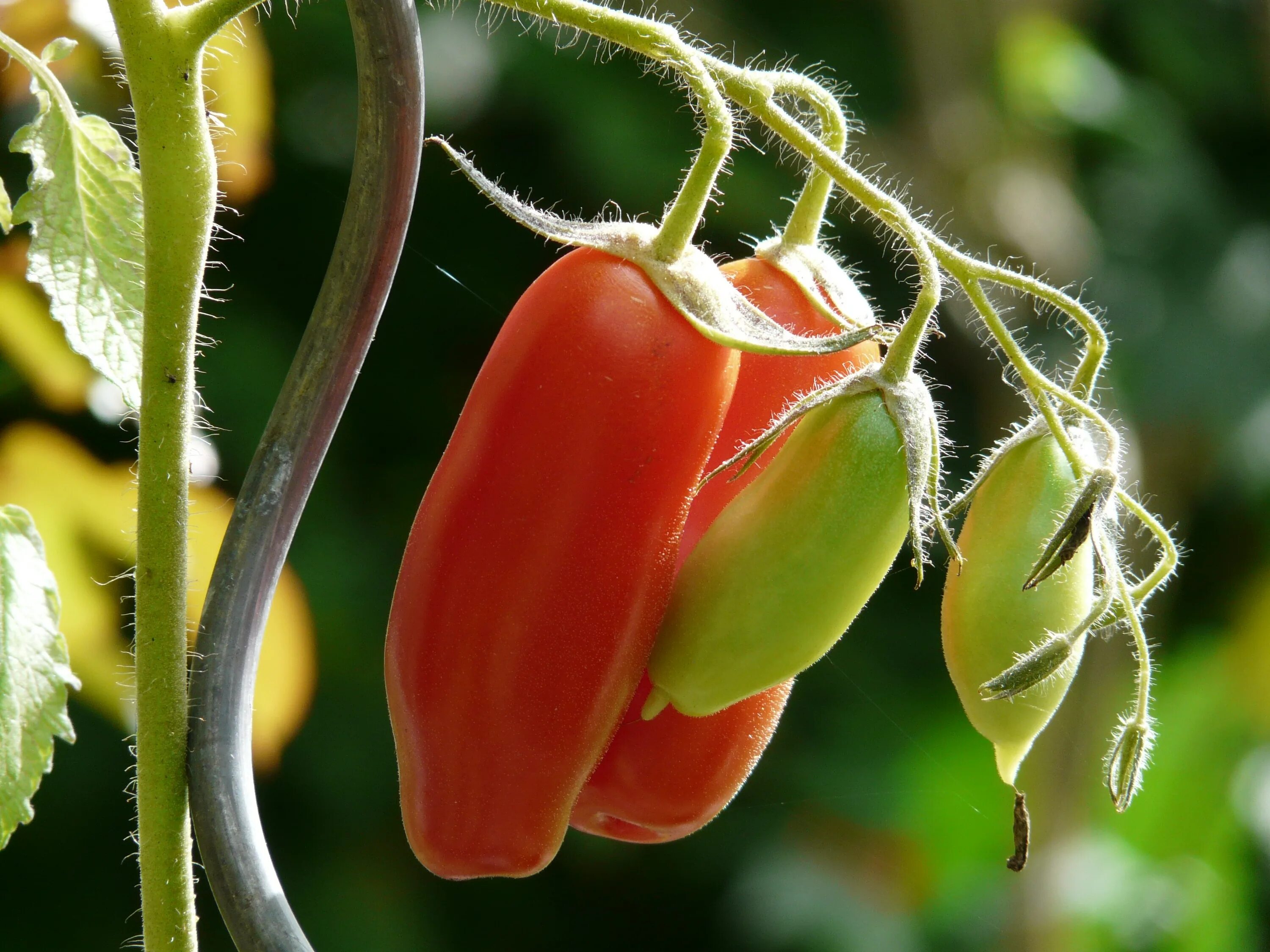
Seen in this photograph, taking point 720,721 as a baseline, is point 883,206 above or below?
above

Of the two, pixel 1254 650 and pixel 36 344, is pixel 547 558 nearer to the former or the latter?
pixel 36 344

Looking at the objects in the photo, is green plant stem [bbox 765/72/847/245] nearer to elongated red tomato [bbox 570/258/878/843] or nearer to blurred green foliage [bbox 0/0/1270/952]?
elongated red tomato [bbox 570/258/878/843]

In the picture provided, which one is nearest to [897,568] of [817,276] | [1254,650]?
[1254,650]

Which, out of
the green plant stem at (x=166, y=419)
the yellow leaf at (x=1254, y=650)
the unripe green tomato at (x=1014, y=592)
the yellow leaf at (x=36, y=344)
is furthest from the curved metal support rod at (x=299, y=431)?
the yellow leaf at (x=1254, y=650)

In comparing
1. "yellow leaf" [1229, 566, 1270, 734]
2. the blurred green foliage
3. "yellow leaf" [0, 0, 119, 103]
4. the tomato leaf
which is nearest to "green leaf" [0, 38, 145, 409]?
the tomato leaf

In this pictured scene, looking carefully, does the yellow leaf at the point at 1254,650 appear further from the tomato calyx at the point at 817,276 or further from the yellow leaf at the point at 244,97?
the tomato calyx at the point at 817,276

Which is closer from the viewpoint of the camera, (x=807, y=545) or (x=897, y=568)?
(x=807, y=545)

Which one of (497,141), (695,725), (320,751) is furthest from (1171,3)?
(695,725)
